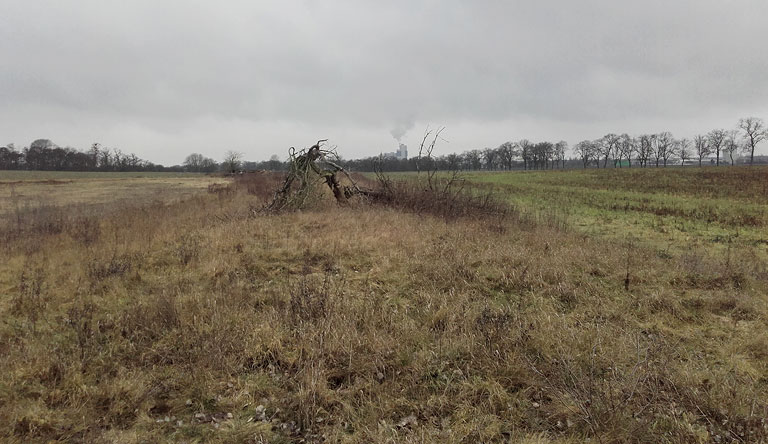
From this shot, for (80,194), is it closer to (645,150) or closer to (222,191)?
(222,191)

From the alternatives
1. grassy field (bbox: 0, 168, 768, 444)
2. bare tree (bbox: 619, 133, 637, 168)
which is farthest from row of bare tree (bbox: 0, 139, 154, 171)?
bare tree (bbox: 619, 133, 637, 168)

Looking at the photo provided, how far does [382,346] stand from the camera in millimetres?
3754

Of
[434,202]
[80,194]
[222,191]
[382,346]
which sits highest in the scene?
[222,191]

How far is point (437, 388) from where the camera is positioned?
3.18 m

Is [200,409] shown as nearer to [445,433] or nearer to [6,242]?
[445,433]

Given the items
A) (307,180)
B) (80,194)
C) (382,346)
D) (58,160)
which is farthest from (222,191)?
(58,160)

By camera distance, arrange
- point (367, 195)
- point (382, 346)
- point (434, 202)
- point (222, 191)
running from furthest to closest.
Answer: point (222, 191) < point (367, 195) < point (434, 202) < point (382, 346)

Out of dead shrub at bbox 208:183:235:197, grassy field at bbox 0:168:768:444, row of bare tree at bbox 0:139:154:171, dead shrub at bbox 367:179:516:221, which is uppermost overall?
row of bare tree at bbox 0:139:154:171

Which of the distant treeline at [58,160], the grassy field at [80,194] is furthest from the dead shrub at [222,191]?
the distant treeline at [58,160]

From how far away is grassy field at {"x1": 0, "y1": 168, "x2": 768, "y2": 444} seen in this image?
2.76m

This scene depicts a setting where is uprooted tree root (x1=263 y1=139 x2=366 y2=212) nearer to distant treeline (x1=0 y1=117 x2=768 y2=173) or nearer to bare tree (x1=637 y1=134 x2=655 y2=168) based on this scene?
distant treeline (x1=0 y1=117 x2=768 y2=173)

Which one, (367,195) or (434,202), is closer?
(434,202)

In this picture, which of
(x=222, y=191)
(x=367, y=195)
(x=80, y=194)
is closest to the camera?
(x=367, y=195)

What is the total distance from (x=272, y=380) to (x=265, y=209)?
10535 millimetres
